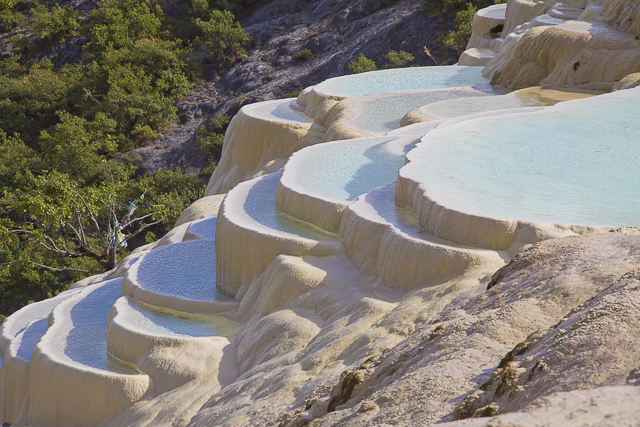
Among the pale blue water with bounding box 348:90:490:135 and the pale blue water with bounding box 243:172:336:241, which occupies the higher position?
the pale blue water with bounding box 348:90:490:135

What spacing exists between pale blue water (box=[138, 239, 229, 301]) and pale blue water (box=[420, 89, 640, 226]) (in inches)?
124

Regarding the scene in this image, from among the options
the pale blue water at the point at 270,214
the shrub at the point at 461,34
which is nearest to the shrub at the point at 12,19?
the shrub at the point at 461,34

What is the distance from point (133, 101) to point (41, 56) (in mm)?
9663

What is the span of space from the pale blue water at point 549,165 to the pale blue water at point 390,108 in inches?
116

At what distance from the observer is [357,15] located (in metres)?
28.4

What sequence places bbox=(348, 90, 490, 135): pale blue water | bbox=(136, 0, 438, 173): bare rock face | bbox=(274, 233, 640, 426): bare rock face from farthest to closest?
bbox=(136, 0, 438, 173): bare rock face → bbox=(348, 90, 490, 135): pale blue water → bbox=(274, 233, 640, 426): bare rock face

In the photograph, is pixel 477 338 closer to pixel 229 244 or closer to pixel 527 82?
pixel 229 244

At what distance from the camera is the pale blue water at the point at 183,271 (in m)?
7.42

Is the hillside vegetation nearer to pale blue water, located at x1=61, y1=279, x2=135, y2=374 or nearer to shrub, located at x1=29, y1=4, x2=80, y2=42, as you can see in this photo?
shrub, located at x1=29, y1=4, x2=80, y2=42

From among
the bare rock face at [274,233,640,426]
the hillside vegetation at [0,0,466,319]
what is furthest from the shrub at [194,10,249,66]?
the bare rock face at [274,233,640,426]

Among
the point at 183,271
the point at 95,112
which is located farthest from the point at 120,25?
the point at 183,271

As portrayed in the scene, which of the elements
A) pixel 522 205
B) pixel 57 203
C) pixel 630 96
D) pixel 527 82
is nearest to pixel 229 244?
pixel 522 205

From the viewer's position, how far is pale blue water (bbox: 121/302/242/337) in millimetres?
6602

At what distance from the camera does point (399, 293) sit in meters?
5.43
